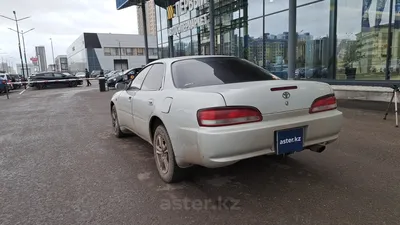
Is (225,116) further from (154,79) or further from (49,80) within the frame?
(49,80)

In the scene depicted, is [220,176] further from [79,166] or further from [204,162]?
[79,166]

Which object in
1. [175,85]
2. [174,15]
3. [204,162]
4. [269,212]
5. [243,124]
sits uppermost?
[174,15]

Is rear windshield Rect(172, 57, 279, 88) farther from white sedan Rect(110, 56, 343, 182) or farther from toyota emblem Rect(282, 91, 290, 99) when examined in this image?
toyota emblem Rect(282, 91, 290, 99)

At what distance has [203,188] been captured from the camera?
361 centimetres

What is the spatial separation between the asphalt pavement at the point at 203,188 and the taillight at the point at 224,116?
2.94 ft

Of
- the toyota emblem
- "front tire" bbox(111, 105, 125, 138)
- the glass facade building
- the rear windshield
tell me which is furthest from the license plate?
the glass facade building

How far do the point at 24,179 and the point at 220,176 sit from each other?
8.79ft

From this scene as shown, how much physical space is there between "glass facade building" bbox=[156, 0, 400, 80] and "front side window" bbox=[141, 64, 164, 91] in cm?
943

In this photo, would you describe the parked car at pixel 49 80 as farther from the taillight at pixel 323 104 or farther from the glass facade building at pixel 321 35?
the taillight at pixel 323 104

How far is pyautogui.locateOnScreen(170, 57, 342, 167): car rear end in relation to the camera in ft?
9.66

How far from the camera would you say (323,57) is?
12805mm

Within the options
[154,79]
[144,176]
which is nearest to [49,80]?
[154,79]

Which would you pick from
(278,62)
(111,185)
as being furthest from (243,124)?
(278,62)

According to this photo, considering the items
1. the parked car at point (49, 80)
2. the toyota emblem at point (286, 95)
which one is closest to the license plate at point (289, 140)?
the toyota emblem at point (286, 95)
